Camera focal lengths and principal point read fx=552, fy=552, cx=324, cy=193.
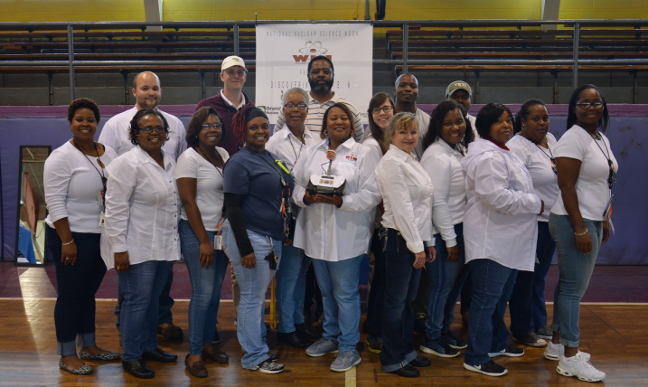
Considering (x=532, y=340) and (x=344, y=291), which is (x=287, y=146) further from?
(x=532, y=340)

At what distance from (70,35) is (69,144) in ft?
10.4

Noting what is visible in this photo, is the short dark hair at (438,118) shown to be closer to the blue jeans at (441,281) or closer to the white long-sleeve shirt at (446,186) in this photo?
the white long-sleeve shirt at (446,186)

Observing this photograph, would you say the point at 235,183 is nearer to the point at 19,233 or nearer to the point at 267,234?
the point at 267,234

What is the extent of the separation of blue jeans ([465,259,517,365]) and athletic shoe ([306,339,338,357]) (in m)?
0.83

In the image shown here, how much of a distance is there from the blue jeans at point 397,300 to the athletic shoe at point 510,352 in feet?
1.92

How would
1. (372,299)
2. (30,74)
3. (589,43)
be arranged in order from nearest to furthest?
1. (372,299)
2. (589,43)
3. (30,74)

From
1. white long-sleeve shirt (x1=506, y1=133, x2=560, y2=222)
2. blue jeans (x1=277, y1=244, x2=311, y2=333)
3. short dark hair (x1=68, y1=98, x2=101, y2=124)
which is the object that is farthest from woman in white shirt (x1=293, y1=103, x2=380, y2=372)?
short dark hair (x1=68, y1=98, x2=101, y2=124)

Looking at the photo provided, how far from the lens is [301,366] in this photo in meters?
3.33

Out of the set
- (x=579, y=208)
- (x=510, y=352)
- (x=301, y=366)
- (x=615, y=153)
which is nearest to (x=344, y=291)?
(x=301, y=366)

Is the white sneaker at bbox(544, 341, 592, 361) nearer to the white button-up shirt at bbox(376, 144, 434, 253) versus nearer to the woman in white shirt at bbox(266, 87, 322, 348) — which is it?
the white button-up shirt at bbox(376, 144, 434, 253)

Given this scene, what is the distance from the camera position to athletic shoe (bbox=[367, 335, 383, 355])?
3.51 metres

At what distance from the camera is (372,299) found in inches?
147

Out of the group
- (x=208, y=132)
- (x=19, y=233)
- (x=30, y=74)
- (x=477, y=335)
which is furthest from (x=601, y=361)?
(x=30, y=74)

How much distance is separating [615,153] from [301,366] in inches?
168
